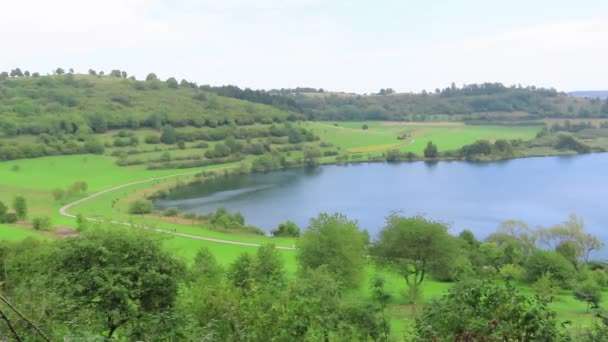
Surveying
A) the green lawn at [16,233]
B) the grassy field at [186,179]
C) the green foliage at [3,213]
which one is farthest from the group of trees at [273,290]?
the green foliage at [3,213]

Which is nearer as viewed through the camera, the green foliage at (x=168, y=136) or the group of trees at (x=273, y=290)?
the group of trees at (x=273, y=290)

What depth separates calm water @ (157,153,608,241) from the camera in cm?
4659

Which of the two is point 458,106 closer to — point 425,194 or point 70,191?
point 425,194

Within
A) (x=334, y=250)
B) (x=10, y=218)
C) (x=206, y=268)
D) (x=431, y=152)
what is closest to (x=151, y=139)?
(x=10, y=218)

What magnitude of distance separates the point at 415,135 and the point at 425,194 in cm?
5011

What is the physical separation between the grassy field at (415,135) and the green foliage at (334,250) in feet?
223

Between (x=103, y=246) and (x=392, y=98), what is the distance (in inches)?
5868

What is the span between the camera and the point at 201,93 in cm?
11044

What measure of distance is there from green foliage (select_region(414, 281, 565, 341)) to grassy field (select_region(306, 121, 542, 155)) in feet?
266

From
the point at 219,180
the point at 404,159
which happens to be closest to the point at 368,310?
the point at 219,180

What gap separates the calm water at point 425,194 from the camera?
46594 mm

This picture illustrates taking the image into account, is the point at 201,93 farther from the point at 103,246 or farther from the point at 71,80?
the point at 103,246

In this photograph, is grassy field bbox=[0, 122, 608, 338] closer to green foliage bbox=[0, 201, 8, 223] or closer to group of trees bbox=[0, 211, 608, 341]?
group of trees bbox=[0, 211, 608, 341]

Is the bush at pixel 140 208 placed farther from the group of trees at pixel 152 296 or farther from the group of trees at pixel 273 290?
the group of trees at pixel 152 296
